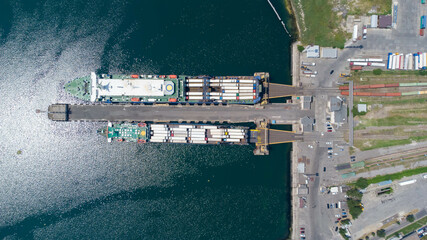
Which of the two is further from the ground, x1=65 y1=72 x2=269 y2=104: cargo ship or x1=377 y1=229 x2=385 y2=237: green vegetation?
x1=65 y1=72 x2=269 y2=104: cargo ship

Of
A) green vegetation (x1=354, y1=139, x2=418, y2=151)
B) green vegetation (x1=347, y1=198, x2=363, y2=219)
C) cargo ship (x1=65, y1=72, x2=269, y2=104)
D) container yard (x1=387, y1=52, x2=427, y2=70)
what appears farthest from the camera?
green vegetation (x1=354, y1=139, x2=418, y2=151)

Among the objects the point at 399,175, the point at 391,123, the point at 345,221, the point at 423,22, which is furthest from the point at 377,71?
the point at 345,221

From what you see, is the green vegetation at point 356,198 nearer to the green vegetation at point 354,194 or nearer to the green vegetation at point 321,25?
the green vegetation at point 354,194

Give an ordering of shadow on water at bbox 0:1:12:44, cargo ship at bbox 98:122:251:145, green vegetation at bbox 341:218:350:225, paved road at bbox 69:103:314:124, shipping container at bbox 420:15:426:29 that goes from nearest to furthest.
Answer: green vegetation at bbox 341:218:350:225 < cargo ship at bbox 98:122:251:145 < shipping container at bbox 420:15:426:29 < paved road at bbox 69:103:314:124 < shadow on water at bbox 0:1:12:44

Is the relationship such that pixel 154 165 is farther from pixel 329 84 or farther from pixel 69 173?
pixel 329 84

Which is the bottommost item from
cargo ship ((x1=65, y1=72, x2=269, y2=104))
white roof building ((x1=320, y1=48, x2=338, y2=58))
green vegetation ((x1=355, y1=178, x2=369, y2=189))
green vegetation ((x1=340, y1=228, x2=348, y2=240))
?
green vegetation ((x1=340, y1=228, x2=348, y2=240))

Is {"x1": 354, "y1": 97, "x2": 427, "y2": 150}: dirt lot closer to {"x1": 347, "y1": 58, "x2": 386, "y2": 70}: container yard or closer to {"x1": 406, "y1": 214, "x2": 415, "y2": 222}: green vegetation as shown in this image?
{"x1": 347, "y1": 58, "x2": 386, "y2": 70}: container yard

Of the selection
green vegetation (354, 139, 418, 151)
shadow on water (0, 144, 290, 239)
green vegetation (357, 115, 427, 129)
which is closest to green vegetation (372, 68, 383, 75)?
green vegetation (357, 115, 427, 129)
